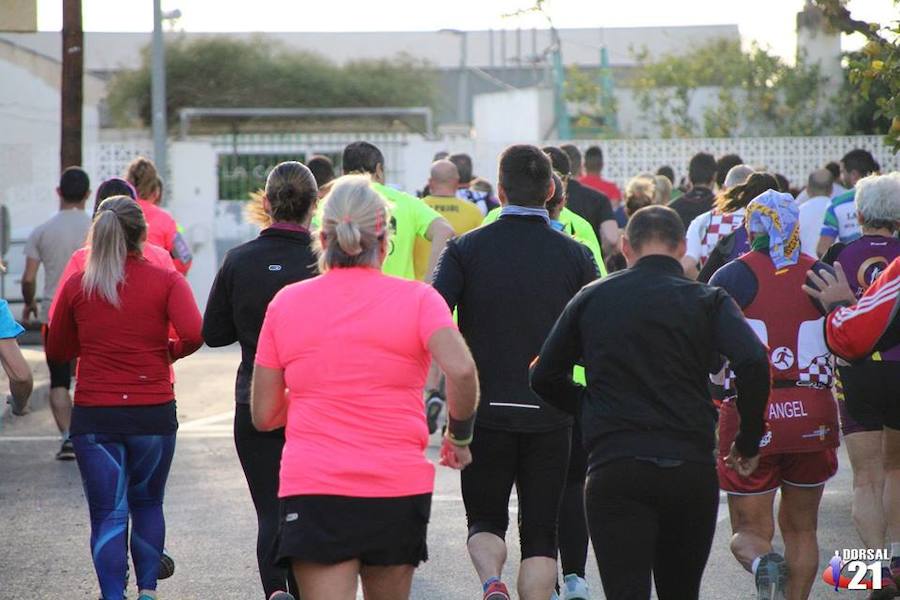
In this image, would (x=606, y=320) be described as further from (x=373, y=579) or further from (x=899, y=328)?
(x=899, y=328)

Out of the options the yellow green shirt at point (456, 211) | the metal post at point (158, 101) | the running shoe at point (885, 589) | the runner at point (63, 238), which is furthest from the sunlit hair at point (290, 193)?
the metal post at point (158, 101)

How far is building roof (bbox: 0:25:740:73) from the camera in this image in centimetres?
5816

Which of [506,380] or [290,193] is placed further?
[290,193]

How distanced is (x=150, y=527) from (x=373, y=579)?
2451mm

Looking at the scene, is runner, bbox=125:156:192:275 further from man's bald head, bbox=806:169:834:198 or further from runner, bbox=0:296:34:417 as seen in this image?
man's bald head, bbox=806:169:834:198

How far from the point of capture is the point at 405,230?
866 centimetres

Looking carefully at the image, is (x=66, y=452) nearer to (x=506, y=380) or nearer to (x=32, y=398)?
(x=32, y=398)

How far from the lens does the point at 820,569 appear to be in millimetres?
7957

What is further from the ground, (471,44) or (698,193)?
(471,44)

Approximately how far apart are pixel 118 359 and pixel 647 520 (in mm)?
2666

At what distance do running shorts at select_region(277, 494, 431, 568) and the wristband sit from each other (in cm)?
43

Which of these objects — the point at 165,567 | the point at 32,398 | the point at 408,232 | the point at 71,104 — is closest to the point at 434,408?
the point at 408,232

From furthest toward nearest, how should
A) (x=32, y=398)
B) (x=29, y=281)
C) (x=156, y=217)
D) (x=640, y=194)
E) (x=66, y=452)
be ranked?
(x=32, y=398) → (x=640, y=194) → (x=29, y=281) → (x=66, y=452) → (x=156, y=217)

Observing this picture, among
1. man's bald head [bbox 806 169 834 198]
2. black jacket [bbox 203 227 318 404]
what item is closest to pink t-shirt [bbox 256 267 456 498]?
black jacket [bbox 203 227 318 404]
